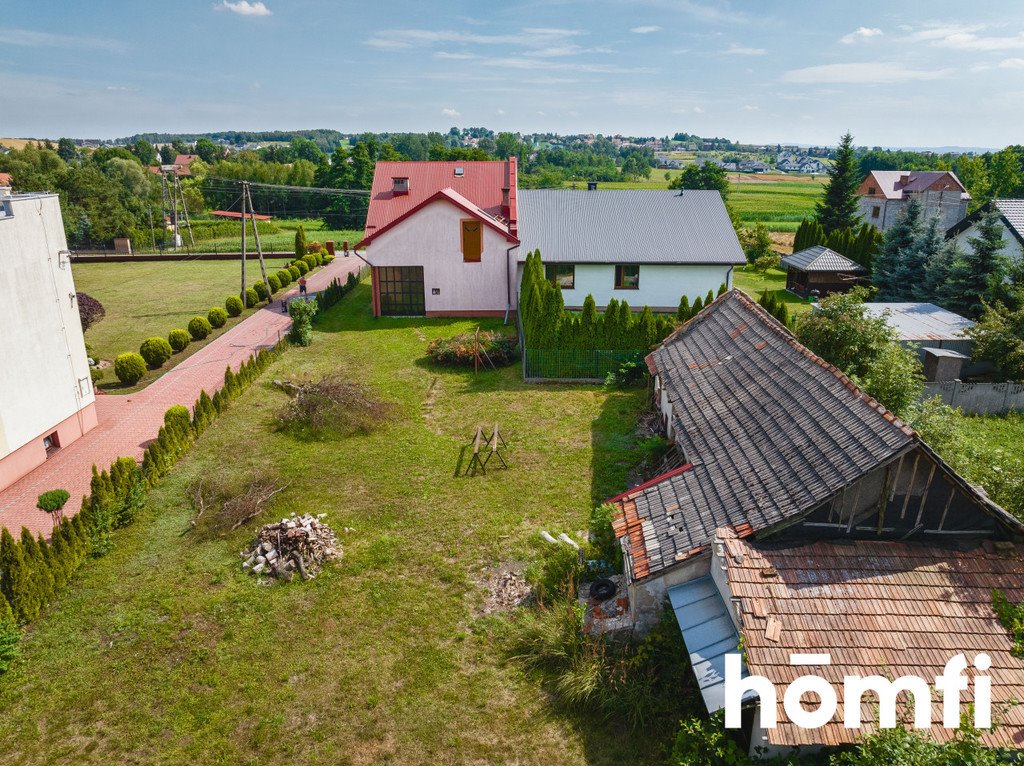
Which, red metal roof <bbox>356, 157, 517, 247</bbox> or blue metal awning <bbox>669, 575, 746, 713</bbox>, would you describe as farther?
red metal roof <bbox>356, 157, 517, 247</bbox>

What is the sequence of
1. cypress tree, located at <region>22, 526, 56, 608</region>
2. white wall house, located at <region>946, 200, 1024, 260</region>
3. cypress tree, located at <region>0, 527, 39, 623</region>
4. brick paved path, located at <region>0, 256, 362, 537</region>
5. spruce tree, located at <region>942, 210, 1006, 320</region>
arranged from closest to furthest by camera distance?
cypress tree, located at <region>0, 527, 39, 623</region>
cypress tree, located at <region>22, 526, 56, 608</region>
brick paved path, located at <region>0, 256, 362, 537</region>
spruce tree, located at <region>942, 210, 1006, 320</region>
white wall house, located at <region>946, 200, 1024, 260</region>

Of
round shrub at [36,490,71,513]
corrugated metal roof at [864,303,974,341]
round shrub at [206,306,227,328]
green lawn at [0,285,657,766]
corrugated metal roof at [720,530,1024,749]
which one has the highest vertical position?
corrugated metal roof at [864,303,974,341]

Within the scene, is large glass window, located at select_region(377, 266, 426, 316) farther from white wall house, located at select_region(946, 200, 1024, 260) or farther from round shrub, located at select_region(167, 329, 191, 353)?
white wall house, located at select_region(946, 200, 1024, 260)

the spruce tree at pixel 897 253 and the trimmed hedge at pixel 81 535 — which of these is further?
the spruce tree at pixel 897 253

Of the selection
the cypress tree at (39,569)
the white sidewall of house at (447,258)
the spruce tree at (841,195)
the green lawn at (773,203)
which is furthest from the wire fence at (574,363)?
the green lawn at (773,203)

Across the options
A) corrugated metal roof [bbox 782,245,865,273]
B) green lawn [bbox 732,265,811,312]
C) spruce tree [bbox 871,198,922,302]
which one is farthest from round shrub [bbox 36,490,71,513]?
spruce tree [bbox 871,198,922,302]

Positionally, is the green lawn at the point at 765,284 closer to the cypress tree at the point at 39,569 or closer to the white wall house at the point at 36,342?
the white wall house at the point at 36,342

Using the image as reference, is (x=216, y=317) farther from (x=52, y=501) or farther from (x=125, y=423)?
(x=52, y=501)

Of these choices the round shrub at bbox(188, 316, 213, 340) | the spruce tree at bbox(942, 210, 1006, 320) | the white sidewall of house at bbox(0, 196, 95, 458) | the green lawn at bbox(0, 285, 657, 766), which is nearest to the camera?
the green lawn at bbox(0, 285, 657, 766)

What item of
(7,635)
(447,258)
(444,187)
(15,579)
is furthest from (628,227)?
(7,635)
